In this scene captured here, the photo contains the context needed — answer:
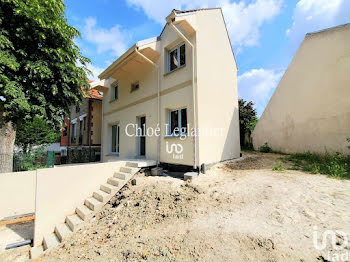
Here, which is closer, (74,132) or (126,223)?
Result: (126,223)

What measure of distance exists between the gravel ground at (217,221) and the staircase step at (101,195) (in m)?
0.25

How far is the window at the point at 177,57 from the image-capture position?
6577 millimetres

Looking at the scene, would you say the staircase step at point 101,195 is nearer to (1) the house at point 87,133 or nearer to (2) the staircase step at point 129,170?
(2) the staircase step at point 129,170

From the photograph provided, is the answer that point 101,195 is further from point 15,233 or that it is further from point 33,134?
point 33,134

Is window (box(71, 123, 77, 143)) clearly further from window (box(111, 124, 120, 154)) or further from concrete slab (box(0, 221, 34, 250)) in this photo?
concrete slab (box(0, 221, 34, 250))

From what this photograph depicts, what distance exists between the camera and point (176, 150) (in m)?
6.08

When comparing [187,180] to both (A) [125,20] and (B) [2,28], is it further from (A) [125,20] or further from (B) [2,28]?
(B) [2,28]

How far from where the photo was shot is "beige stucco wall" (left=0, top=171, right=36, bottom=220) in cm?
554

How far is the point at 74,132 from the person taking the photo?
14539 millimetres

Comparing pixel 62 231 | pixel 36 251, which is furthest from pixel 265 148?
pixel 36 251

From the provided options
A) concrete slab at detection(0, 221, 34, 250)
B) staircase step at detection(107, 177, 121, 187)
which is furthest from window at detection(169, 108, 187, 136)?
concrete slab at detection(0, 221, 34, 250)

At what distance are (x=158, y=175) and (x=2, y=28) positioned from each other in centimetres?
813

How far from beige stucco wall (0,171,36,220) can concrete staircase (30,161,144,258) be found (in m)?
2.76

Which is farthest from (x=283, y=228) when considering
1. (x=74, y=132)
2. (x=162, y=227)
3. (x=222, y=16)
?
(x=74, y=132)
